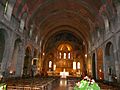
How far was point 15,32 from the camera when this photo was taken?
572 inches

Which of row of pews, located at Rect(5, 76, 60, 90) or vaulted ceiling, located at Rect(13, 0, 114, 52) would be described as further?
vaulted ceiling, located at Rect(13, 0, 114, 52)

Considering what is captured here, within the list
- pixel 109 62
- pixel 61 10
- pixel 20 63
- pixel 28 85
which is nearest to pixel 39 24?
pixel 61 10

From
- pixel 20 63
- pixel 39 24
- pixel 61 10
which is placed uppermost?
pixel 61 10

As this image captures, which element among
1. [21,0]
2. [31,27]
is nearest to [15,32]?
[21,0]

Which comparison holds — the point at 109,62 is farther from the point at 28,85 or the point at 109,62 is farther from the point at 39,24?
the point at 39,24

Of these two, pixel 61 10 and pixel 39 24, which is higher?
pixel 61 10

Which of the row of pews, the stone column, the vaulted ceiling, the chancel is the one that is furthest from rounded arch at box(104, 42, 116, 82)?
the stone column

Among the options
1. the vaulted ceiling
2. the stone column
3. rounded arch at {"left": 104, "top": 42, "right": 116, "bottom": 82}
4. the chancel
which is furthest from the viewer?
the stone column

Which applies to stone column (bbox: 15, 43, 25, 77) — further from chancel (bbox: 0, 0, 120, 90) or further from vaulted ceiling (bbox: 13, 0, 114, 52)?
vaulted ceiling (bbox: 13, 0, 114, 52)

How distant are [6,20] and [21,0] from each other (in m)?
3.52

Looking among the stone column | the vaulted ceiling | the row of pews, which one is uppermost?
the vaulted ceiling

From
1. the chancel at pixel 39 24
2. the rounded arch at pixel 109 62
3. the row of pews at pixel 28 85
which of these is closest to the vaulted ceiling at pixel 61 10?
→ the chancel at pixel 39 24

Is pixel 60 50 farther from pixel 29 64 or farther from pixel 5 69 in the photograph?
pixel 5 69

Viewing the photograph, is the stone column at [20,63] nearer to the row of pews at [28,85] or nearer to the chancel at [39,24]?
the chancel at [39,24]
